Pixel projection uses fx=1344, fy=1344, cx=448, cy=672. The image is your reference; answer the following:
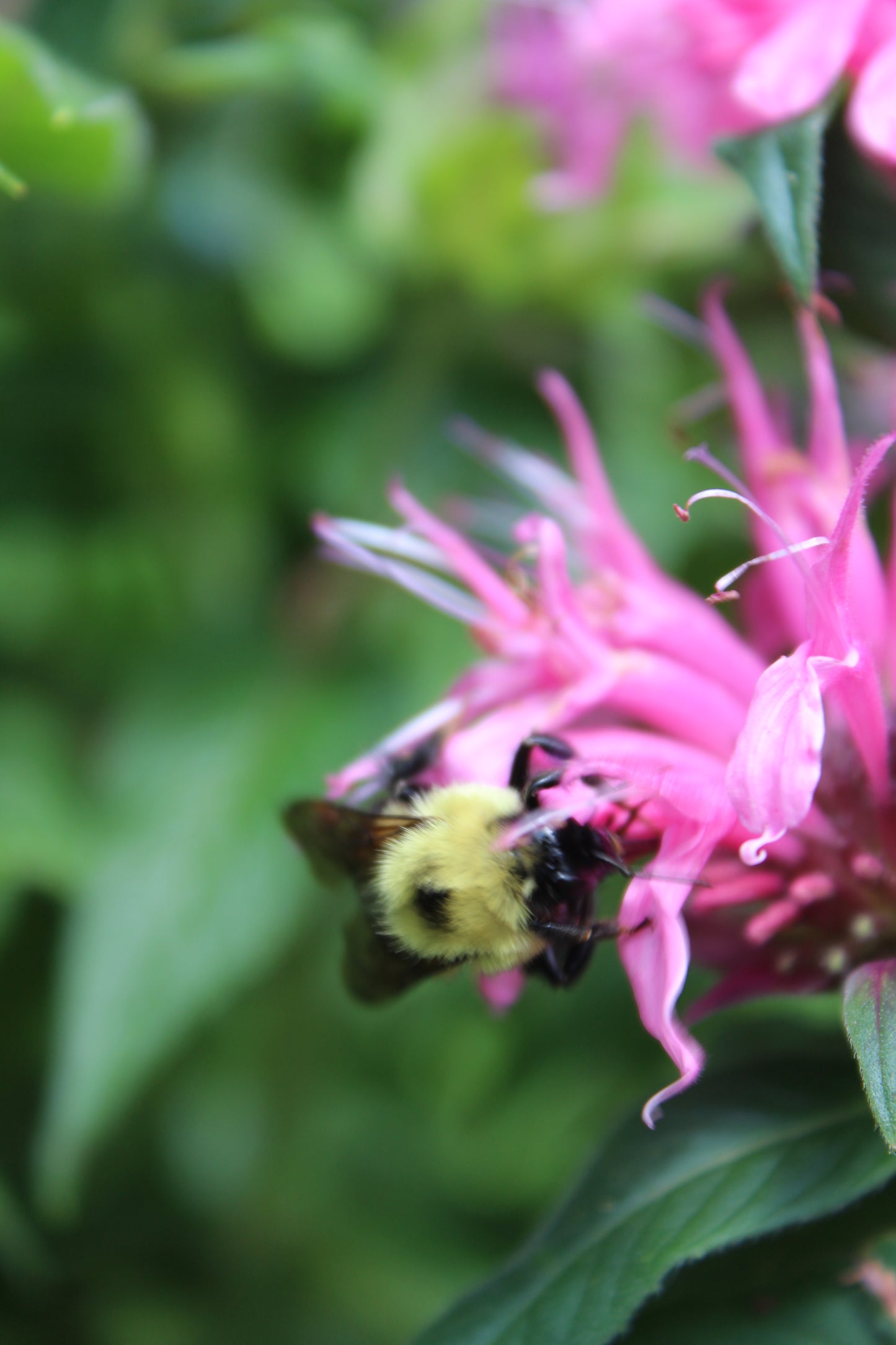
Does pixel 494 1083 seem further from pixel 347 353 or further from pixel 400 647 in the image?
pixel 347 353

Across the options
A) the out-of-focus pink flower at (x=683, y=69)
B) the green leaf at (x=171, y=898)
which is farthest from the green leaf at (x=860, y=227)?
the green leaf at (x=171, y=898)

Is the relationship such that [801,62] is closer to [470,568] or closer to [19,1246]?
[470,568]

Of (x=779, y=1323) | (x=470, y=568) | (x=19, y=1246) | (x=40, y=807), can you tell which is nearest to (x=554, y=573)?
(x=470, y=568)

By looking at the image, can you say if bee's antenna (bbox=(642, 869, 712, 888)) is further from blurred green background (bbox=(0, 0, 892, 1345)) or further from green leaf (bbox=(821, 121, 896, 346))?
blurred green background (bbox=(0, 0, 892, 1345))

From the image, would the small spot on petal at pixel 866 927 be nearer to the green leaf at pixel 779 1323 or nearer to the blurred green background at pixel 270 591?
the green leaf at pixel 779 1323

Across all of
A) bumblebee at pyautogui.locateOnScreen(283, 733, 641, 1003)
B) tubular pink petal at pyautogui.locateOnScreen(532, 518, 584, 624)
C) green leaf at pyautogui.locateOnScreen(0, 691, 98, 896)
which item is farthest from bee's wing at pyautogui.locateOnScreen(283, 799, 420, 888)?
green leaf at pyautogui.locateOnScreen(0, 691, 98, 896)
